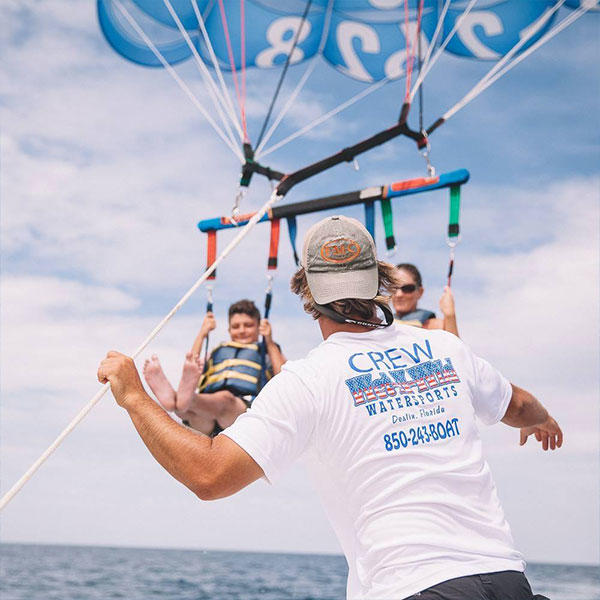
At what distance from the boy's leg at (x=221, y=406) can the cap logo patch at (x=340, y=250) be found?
12.3ft

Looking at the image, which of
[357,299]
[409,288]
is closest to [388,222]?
[409,288]

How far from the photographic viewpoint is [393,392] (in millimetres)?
1845

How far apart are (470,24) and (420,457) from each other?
770 cm

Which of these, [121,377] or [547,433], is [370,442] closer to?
[121,377]

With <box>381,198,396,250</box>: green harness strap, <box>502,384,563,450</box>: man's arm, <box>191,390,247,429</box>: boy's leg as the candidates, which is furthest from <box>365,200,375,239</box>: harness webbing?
<box>502,384,563,450</box>: man's arm

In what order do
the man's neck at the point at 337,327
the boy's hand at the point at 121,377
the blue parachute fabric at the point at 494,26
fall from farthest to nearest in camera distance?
the blue parachute fabric at the point at 494,26 → the man's neck at the point at 337,327 → the boy's hand at the point at 121,377

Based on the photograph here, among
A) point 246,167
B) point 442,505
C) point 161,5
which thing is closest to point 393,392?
point 442,505

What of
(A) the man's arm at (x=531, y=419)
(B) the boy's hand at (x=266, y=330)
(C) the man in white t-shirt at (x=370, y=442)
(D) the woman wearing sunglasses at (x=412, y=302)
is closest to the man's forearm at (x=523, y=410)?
(A) the man's arm at (x=531, y=419)

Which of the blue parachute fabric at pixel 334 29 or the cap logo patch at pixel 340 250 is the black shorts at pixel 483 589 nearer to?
the cap logo patch at pixel 340 250

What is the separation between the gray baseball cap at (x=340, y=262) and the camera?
6.46ft

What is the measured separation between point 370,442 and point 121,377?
673 mm

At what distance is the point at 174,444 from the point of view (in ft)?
5.58

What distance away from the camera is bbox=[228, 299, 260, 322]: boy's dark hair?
21.0ft

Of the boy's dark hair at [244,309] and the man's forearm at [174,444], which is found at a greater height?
the man's forearm at [174,444]
